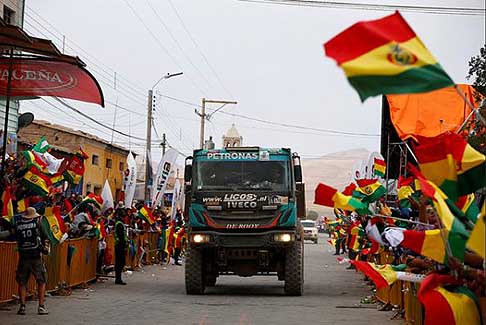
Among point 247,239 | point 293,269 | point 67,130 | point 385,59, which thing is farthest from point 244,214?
point 67,130

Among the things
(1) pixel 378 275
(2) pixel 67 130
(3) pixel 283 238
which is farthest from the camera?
(2) pixel 67 130

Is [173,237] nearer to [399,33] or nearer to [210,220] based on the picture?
[210,220]

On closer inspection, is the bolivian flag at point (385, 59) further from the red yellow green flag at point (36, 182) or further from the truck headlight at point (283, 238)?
the truck headlight at point (283, 238)

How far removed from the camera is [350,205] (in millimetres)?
8344

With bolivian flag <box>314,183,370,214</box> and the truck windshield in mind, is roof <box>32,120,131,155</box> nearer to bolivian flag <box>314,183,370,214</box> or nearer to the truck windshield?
the truck windshield

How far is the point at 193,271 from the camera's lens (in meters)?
18.9

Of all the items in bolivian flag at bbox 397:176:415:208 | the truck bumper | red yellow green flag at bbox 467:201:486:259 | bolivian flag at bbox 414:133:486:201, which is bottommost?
red yellow green flag at bbox 467:201:486:259

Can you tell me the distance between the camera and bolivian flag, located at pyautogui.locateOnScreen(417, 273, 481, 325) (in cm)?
720

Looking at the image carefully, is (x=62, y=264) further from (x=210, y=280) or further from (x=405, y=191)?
(x=405, y=191)

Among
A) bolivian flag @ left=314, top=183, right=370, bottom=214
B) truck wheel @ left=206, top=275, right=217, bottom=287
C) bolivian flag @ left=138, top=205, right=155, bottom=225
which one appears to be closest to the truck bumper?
truck wheel @ left=206, top=275, right=217, bottom=287

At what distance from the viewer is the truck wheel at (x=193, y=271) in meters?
18.8

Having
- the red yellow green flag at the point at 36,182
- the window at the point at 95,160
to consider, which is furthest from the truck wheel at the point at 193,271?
the window at the point at 95,160

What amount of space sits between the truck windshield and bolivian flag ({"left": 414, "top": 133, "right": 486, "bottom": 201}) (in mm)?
11506

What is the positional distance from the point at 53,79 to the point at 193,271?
18.6 feet
